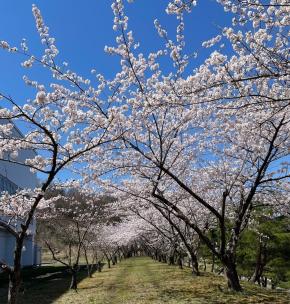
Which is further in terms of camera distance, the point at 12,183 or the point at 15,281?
the point at 12,183

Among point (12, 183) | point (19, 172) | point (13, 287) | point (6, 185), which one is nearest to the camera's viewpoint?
point (13, 287)

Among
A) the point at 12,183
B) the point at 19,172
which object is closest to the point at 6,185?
the point at 12,183

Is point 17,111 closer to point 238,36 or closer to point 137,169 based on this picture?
point 238,36

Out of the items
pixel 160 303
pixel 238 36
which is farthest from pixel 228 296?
pixel 238 36

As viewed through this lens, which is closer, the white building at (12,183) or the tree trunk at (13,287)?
the tree trunk at (13,287)

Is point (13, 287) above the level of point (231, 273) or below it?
above

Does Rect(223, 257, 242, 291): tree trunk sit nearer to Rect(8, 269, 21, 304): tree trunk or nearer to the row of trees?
the row of trees

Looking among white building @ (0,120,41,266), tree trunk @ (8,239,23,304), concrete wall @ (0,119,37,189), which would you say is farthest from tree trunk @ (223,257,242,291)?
concrete wall @ (0,119,37,189)

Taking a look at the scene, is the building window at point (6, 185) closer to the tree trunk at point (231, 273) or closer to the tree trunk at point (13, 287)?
the tree trunk at point (231, 273)

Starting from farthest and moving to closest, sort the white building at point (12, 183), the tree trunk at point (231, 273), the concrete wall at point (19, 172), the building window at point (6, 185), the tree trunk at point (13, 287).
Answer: the concrete wall at point (19, 172) → the white building at point (12, 183) → the building window at point (6, 185) → the tree trunk at point (231, 273) → the tree trunk at point (13, 287)

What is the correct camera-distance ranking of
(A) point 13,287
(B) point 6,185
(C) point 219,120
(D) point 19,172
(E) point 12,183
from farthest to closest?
(D) point 19,172 → (E) point 12,183 → (B) point 6,185 → (C) point 219,120 → (A) point 13,287

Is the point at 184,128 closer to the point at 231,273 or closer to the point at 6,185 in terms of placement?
the point at 231,273

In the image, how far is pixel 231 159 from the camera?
43.5 feet

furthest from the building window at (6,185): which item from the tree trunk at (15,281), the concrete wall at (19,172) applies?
the tree trunk at (15,281)
